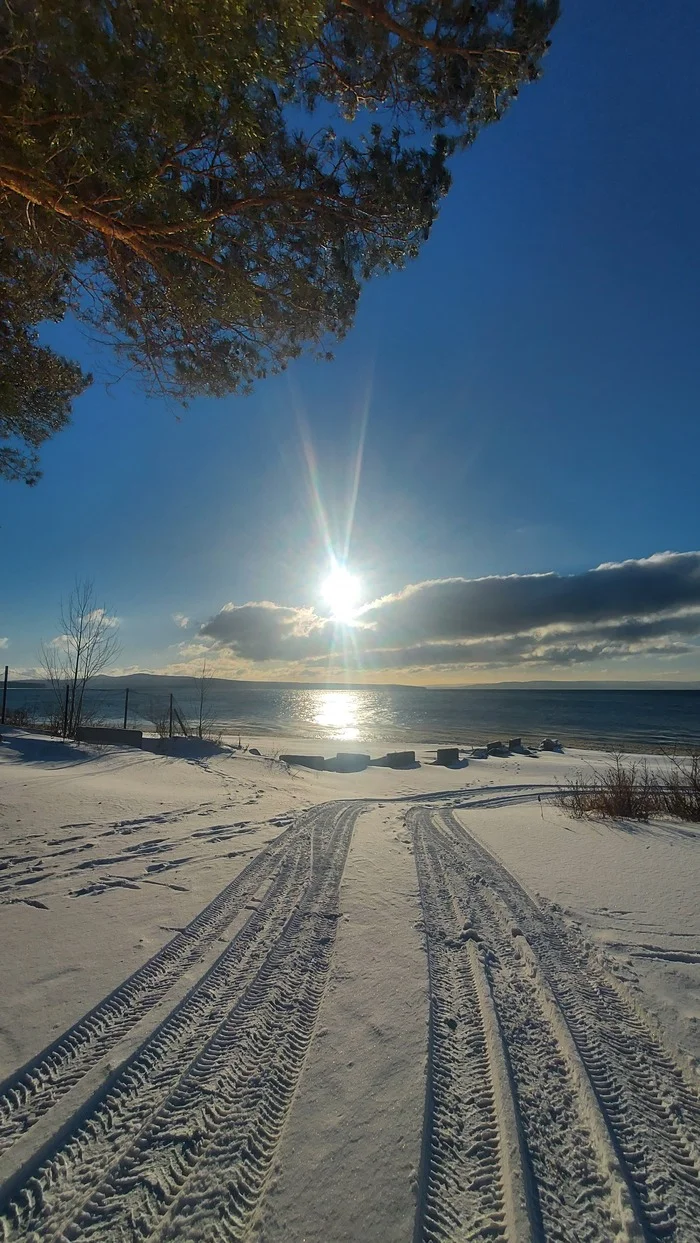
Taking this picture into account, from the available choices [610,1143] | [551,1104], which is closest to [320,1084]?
[551,1104]

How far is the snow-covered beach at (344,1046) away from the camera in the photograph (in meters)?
1.57

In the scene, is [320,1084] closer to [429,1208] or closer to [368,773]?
[429,1208]

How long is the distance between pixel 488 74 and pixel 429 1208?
685 centimetres

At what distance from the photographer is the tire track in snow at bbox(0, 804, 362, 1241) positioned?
150 centimetres

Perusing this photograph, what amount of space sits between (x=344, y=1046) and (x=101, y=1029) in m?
1.09

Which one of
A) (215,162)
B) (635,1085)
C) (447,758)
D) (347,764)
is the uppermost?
(215,162)

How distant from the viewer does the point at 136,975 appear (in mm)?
2781

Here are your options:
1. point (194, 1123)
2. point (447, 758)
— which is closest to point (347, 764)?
point (447, 758)

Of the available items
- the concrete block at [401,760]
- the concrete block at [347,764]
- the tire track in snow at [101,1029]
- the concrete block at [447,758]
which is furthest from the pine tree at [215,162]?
the concrete block at [447,758]

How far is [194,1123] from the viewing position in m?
1.85

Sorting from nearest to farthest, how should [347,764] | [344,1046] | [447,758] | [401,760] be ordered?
[344,1046] < [347,764] < [401,760] < [447,758]

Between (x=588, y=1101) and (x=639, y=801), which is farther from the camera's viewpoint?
(x=639, y=801)

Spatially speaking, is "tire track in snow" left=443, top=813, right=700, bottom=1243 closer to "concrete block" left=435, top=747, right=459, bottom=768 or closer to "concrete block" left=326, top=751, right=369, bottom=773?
"concrete block" left=326, top=751, right=369, bottom=773

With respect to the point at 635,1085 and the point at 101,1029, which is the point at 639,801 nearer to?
the point at 635,1085
